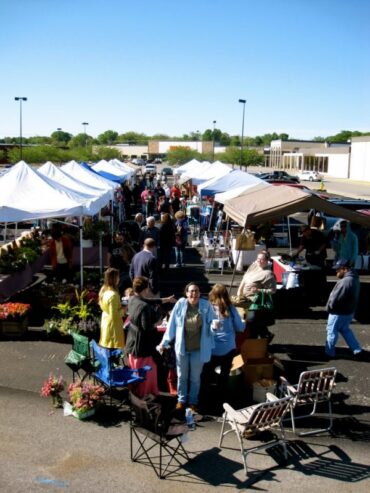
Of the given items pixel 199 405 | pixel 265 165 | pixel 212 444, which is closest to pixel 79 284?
pixel 199 405

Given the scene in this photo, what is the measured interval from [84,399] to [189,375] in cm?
128

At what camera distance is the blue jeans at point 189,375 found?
652cm

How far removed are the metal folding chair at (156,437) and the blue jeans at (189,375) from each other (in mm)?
876

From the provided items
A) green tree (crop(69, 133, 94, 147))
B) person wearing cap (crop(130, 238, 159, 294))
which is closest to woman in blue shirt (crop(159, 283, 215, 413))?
person wearing cap (crop(130, 238, 159, 294))

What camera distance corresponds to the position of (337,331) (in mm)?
8453

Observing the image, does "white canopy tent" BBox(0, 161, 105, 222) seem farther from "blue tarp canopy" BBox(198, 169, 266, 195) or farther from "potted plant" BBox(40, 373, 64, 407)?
"blue tarp canopy" BBox(198, 169, 266, 195)

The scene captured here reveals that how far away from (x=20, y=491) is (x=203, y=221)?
53.6 ft

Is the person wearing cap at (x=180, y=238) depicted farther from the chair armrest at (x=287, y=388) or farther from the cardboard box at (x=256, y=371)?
the chair armrest at (x=287, y=388)

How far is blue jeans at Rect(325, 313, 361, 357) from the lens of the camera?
8.37 meters

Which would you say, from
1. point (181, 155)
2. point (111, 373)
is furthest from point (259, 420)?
point (181, 155)

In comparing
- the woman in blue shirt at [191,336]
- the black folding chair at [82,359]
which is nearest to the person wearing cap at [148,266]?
the black folding chair at [82,359]

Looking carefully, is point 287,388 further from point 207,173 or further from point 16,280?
point 207,173

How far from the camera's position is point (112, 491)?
5027mm

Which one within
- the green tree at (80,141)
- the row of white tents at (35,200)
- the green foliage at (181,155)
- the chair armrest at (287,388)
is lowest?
the chair armrest at (287,388)
